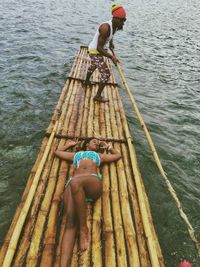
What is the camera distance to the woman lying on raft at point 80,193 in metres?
3.41

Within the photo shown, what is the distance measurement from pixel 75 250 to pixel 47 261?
0.36 metres

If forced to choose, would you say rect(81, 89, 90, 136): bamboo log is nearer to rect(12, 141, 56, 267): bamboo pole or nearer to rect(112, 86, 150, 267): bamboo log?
rect(112, 86, 150, 267): bamboo log

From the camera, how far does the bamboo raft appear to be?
333 centimetres

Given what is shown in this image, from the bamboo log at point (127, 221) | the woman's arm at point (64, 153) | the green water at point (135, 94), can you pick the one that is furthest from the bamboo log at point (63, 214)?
the green water at point (135, 94)

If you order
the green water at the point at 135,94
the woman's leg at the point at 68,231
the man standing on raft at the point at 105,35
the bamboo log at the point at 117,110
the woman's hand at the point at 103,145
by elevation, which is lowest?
the green water at the point at 135,94

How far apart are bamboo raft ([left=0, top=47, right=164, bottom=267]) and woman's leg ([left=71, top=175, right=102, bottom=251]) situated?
0.16m

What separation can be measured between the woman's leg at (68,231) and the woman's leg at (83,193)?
98 mm

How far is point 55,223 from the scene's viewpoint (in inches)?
146

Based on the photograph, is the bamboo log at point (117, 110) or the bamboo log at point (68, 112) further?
the bamboo log at point (117, 110)

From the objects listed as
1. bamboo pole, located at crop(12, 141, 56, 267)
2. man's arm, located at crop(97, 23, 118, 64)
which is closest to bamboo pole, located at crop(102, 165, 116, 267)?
bamboo pole, located at crop(12, 141, 56, 267)

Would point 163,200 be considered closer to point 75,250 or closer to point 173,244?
point 173,244

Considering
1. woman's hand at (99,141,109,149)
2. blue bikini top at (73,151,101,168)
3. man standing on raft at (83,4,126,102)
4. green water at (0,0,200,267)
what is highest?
man standing on raft at (83,4,126,102)

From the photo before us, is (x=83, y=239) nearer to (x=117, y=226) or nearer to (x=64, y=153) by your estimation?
(x=117, y=226)

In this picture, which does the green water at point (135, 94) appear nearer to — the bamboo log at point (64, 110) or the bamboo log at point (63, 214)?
the bamboo log at point (64, 110)
